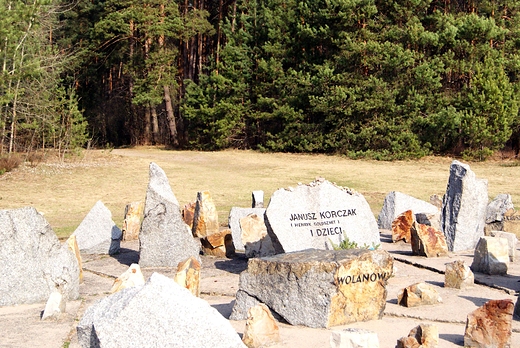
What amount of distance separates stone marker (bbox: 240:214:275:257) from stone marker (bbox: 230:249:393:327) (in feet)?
9.76

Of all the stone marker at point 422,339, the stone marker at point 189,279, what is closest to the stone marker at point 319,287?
the stone marker at point 189,279

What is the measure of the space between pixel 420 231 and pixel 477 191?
53.3 inches

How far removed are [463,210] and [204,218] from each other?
3.97m

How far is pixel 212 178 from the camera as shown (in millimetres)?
23422

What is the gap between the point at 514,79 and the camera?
32.5 metres

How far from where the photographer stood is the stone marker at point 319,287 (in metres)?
6.36

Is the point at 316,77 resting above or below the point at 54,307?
above

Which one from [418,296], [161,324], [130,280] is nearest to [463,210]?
[418,296]

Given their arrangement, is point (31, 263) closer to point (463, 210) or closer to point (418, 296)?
point (418, 296)

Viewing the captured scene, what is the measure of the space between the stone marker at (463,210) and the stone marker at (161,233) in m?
3.66

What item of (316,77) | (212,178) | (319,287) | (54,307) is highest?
(316,77)

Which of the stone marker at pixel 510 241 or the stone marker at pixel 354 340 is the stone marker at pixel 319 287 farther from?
the stone marker at pixel 510 241

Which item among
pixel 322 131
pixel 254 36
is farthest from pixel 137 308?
pixel 254 36

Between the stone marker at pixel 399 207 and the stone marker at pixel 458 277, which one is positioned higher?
the stone marker at pixel 399 207
